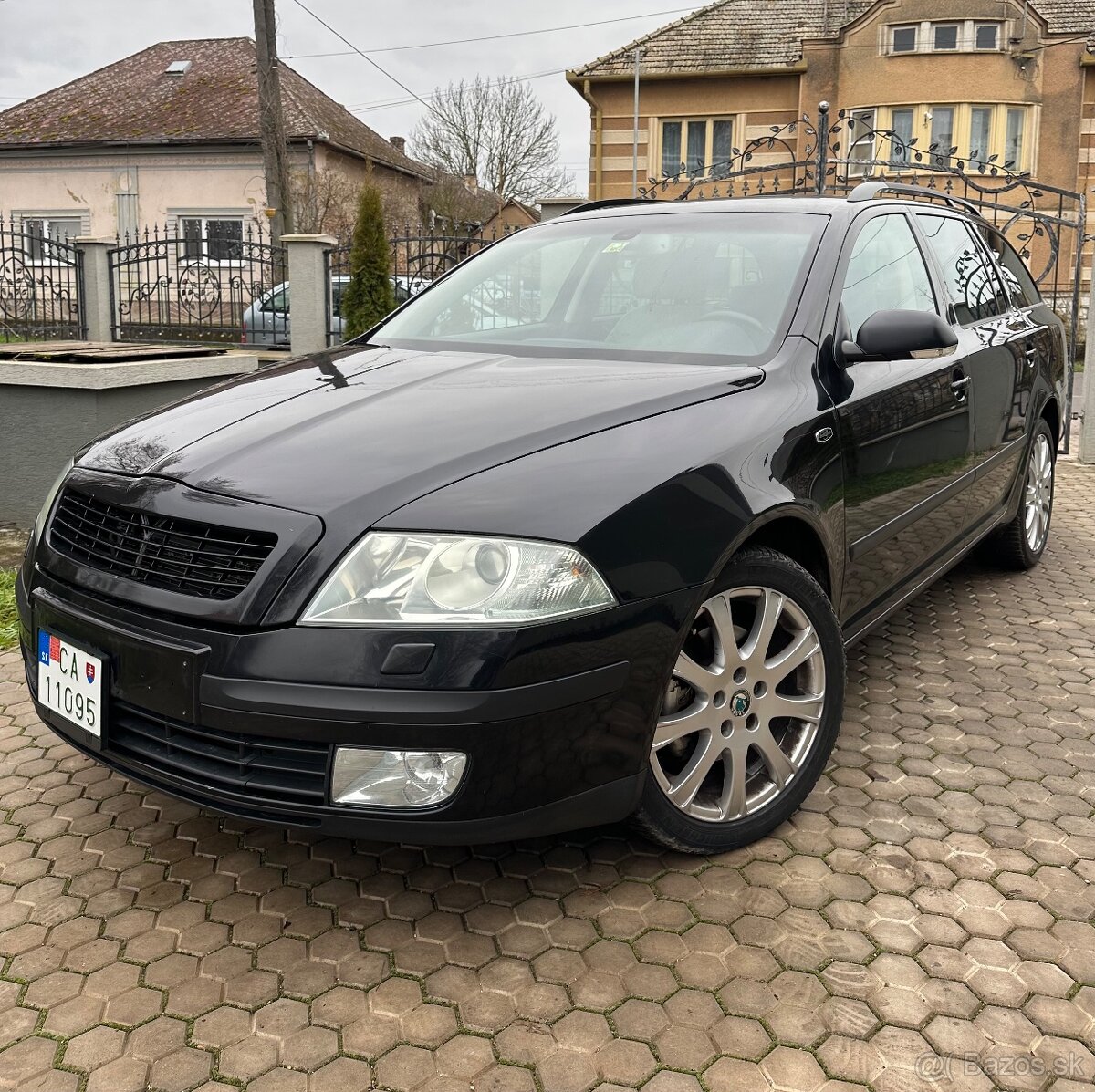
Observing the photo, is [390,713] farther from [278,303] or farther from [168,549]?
[278,303]

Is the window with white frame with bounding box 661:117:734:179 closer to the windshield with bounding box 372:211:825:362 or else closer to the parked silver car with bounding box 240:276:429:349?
the parked silver car with bounding box 240:276:429:349

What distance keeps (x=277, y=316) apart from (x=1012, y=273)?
7.04 meters

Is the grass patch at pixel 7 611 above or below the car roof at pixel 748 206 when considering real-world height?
below

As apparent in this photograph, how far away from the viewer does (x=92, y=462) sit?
2.75m

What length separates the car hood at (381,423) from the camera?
237 centimetres

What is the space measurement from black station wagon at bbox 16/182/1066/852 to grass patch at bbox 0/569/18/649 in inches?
82.1

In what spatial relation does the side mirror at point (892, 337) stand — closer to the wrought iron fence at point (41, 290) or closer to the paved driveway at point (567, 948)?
the paved driveway at point (567, 948)

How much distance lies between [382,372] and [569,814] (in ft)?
4.83

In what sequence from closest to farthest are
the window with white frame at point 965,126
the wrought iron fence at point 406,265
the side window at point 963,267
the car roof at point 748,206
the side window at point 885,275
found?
the side window at point 885,275 < the car roof at point 748,206 < the side window at point 963,267 < the wrought iron fence at point 406,265 < the window with white frame at point 965,126

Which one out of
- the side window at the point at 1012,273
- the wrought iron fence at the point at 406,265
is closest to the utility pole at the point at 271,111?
the wrought iron fence at the point at 406,265

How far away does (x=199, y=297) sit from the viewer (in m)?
11.1

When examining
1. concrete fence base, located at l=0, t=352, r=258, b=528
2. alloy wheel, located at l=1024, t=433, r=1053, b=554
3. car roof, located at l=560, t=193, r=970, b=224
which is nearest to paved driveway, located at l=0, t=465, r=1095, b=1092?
car roof, located at l=560, t=193, r=970, b=224

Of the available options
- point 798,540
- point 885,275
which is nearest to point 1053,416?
point 885,275

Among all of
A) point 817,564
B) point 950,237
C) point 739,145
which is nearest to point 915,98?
point 739,145
